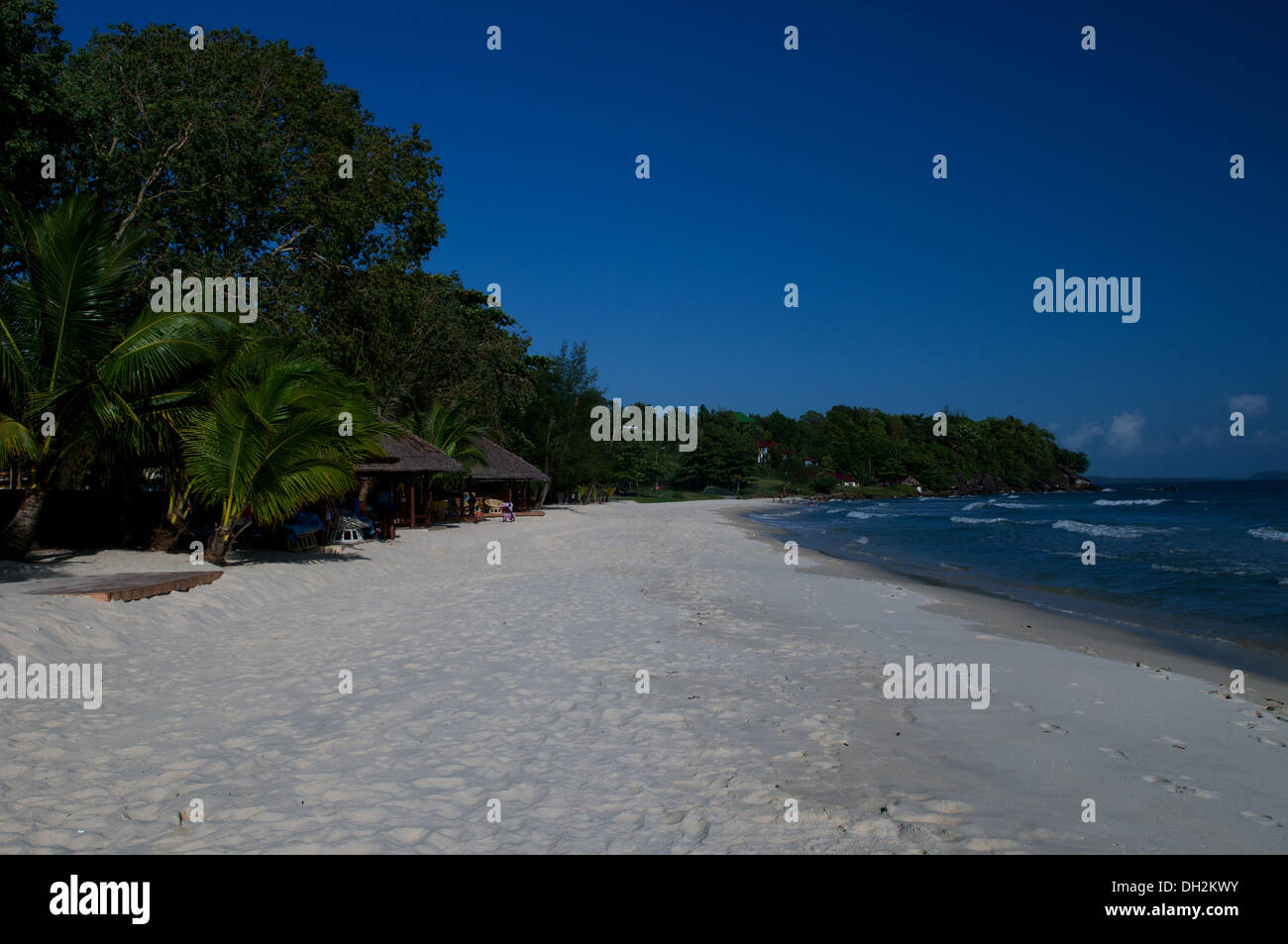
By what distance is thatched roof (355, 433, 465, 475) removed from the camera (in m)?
20.2

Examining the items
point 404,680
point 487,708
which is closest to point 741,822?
point 487,708

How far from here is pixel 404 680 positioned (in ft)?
21.3

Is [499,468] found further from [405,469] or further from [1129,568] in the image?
[1129,568]

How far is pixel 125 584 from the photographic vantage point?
8.73 m

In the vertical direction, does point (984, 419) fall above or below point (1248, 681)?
above

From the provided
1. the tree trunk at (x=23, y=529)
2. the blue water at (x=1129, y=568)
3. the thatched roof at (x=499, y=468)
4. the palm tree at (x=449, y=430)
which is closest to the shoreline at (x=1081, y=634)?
the blue water at (x=1129, y=568)

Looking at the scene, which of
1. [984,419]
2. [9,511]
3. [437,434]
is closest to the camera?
[9,511]

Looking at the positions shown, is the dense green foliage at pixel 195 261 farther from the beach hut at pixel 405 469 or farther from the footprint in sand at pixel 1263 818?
the footprint in sand at pixel 1263 818

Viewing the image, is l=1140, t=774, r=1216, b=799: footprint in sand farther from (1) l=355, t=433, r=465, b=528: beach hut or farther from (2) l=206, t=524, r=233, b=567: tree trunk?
(1) l=355, t=433, r=465, b=528: beach hut

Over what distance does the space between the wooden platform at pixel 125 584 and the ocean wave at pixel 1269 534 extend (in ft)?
116

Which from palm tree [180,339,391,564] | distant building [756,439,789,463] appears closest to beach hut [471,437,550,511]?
palm tree [180,339,391,564]

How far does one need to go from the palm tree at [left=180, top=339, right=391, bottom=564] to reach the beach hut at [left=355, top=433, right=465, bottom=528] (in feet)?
19.3
